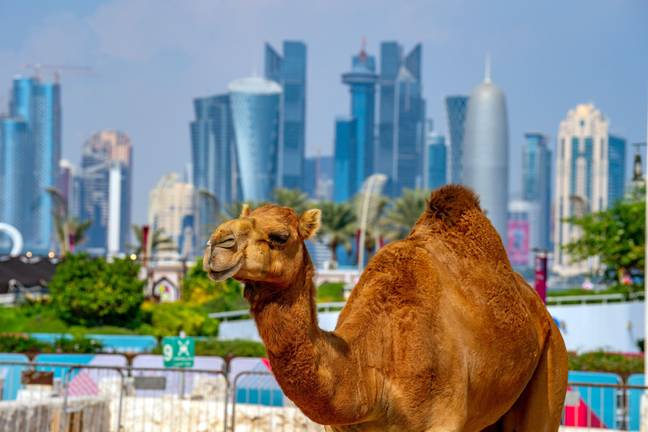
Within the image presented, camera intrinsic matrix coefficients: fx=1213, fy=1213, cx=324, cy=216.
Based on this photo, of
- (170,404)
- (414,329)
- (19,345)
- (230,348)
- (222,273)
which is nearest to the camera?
(222,273)

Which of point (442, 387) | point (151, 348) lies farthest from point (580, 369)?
point (442, 387)

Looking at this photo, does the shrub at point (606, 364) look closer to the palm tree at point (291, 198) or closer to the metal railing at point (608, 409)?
the metal railing at point (608, 409)

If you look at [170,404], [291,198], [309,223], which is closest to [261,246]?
[309,223]

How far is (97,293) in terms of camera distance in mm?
38656

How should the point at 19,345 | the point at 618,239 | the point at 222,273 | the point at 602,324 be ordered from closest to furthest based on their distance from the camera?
the point at 222,273, the point at 19,345, the point at 618,239, the point at 602,324

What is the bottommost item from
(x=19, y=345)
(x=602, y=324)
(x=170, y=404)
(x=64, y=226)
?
(x=602, y=324)

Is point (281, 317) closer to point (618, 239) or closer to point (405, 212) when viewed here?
point (618, 239)

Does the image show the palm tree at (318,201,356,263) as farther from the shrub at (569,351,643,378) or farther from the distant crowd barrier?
the distant crowd barrier

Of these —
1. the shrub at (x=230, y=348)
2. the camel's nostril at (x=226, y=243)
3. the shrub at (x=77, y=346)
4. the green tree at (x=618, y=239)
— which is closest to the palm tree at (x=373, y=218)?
the green tree at (x=618, y=239)

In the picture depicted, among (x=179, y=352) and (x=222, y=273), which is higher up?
(x=222, y=273)

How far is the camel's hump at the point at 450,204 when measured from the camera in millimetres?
7910

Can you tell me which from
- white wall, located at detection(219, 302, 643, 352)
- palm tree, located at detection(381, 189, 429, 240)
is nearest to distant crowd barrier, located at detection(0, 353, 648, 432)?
white wall, located at detection(219, 302, 643, 352)

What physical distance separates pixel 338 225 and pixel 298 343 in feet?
215

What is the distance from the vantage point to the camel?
5.76 meters
